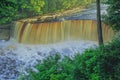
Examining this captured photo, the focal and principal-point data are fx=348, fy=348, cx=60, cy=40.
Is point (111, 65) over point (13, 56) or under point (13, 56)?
over

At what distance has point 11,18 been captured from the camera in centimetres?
2795

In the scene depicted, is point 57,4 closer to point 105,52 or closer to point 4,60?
point 4,60

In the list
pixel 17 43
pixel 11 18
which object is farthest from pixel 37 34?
pixel 11 18

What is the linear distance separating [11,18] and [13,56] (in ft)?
24.2

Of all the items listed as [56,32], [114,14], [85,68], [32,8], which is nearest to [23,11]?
[32,8]

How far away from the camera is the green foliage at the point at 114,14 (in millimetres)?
14492

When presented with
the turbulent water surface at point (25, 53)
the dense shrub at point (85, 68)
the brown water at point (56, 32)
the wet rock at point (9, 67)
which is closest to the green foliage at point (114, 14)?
the turbulent water surface at point (25, 53)

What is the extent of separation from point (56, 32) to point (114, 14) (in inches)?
355

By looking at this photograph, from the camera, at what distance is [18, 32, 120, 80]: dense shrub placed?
869 centimetres

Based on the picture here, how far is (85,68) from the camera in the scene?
349 inches

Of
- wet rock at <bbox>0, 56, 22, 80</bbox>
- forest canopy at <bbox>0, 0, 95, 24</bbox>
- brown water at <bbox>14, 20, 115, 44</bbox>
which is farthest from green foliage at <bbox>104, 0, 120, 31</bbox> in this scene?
forest canopy at <bbox>0, 0, 95, 24</bbox>

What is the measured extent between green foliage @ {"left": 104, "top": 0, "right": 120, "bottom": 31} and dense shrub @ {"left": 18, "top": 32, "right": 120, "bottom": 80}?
16.9 feet

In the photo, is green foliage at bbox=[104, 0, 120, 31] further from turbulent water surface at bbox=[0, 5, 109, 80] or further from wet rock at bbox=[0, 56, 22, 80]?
wet rock at bbox=[0, 56, 22, 80]

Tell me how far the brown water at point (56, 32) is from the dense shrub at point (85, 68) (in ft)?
43.8
